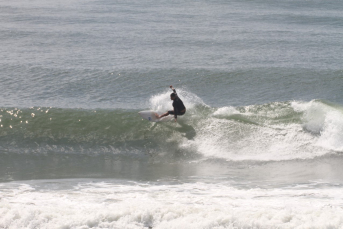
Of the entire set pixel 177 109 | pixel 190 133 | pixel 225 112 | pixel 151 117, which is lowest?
pixel 190 133

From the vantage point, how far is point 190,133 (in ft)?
46.7

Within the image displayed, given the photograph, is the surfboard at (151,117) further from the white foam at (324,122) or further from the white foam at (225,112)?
the white foam at (324,122)

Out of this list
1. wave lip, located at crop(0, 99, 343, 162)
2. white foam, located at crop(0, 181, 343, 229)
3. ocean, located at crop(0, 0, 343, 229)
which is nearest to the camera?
white foam, located at crop(0, 181, 343, 229)

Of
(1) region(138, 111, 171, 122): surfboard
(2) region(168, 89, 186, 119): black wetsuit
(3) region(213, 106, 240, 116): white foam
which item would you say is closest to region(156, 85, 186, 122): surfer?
(2) region(168, 89, 186, 119): black wetsuit

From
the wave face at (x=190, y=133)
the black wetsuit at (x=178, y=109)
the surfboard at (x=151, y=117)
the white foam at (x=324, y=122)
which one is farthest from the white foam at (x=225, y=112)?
the white foam at (x=324, y=122)

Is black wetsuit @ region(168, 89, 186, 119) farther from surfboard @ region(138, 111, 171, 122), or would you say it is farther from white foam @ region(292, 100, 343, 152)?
white foam @ region(292, 100, 343, 152)

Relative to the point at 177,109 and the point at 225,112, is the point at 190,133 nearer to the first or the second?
the point at 177,109

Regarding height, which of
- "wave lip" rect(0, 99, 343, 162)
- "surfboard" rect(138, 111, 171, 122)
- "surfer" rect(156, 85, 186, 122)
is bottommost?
"wave lip" rect(0, 99, 343, 162)

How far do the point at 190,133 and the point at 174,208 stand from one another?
670 centimetres

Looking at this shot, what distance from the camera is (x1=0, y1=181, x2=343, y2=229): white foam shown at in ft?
23.7

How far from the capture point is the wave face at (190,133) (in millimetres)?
13070

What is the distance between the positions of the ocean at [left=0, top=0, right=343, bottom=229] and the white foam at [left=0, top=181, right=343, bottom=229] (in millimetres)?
24

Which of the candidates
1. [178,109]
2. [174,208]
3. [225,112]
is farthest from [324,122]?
[174,208]

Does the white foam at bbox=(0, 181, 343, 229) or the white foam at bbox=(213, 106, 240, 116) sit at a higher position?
the white foam at bbox=(213, 106, 240, 116)
